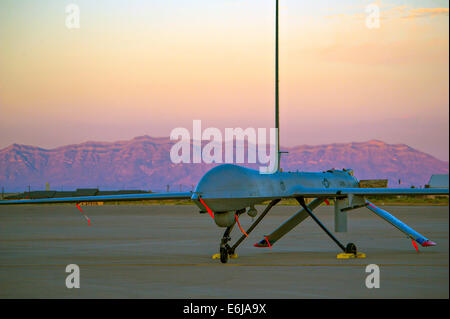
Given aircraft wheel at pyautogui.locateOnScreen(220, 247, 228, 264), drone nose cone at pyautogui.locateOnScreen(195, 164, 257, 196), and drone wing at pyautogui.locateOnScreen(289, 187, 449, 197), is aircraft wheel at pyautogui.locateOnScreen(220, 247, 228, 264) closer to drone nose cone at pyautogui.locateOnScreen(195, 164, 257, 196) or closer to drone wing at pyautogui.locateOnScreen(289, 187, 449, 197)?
drone nose cone at pyautogui.locateOnScreen(195, 164, 257, 196)

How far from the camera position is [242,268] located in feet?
71.7

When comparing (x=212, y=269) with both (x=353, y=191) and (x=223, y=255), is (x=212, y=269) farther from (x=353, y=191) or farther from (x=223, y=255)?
(x=353, y=191)

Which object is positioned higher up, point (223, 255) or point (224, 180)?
point (224, 180)

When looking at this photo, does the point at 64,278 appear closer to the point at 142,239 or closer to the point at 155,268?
the point at 155,268

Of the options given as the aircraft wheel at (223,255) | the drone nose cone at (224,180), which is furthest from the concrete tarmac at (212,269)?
the drone nose cone at (224,180)

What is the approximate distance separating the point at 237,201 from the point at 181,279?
11.7 ft

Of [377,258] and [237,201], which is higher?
[237,201]

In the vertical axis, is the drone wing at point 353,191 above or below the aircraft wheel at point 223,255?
above

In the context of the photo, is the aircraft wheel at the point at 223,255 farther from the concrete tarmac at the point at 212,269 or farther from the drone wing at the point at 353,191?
the drone wing at the point at 353,191

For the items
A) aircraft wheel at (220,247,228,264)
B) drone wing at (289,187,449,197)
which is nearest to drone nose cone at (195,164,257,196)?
aircraft wheel at (220,247,228,264)

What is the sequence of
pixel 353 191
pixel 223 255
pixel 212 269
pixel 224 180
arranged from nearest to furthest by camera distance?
1. pixel 212 269
2. pixel 224 180
3. pixel 223 255
4. pixel 353 191

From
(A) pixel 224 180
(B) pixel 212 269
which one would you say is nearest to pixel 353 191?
(A) pixel 224 180
